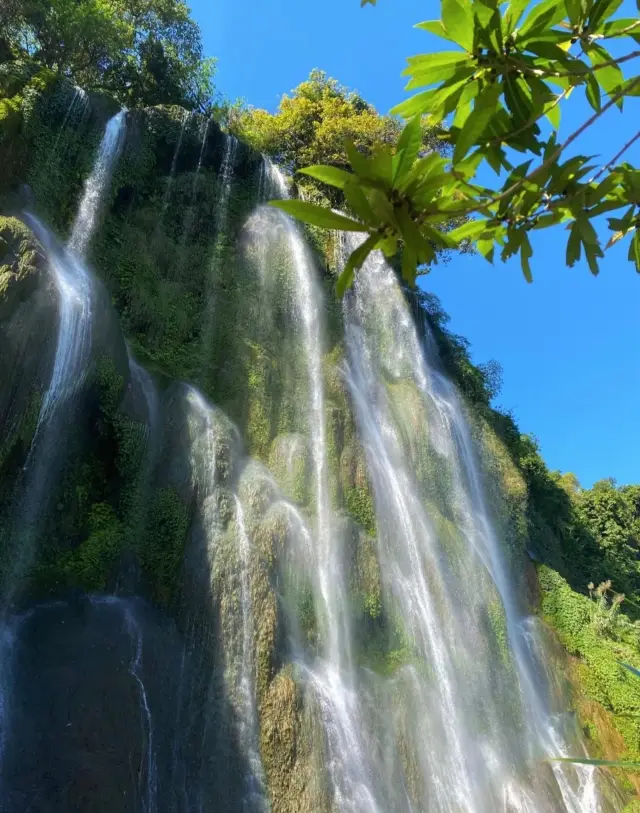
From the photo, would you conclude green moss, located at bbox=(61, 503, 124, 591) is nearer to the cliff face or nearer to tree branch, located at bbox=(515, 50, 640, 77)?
the cliff face

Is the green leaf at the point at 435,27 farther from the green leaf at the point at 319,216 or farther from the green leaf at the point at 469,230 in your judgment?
the green leaf at the point at 319,216

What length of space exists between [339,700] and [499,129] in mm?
7663

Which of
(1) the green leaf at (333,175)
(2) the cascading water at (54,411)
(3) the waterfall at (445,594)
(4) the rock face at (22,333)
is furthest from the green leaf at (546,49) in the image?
(3) the waterfall at (445,594)

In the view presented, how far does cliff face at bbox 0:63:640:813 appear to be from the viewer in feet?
23.0

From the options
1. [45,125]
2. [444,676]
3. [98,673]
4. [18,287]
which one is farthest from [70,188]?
[444,676]

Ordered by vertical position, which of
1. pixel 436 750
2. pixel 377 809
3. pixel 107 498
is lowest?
pixel 377 809

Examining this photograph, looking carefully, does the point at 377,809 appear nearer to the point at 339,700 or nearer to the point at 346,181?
the point at 339,700

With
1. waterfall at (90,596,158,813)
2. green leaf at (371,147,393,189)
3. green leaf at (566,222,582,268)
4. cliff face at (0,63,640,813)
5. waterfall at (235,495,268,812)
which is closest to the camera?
green leaf at (371,147,393,189)

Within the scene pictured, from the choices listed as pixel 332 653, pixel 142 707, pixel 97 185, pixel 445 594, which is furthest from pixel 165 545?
pixel 97 185

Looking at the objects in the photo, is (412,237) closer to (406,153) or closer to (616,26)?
(406,153)

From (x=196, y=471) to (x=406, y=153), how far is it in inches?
312

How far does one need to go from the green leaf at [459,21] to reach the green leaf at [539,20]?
0.18 meters

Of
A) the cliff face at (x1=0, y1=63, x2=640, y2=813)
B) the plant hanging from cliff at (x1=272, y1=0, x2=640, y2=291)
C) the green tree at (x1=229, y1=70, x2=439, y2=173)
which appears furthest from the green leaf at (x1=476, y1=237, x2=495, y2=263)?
the green tree at (x1=229, y1=70, x2=439, y2=173)

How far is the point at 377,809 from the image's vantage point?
7039mm
